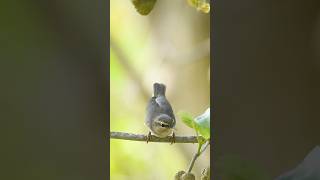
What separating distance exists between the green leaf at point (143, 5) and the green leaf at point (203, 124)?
1.51ft

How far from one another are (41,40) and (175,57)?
1.81ft

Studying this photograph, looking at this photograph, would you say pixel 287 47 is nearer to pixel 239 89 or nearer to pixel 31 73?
pixel 239 89

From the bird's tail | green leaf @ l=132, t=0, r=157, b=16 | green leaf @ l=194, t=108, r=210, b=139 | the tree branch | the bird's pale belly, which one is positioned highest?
green leaf @ l=132, t=0, r=157, b=16

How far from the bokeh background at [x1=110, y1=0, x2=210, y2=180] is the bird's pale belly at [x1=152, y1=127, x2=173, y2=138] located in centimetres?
5

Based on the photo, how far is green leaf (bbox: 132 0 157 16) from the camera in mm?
Answer: 1686

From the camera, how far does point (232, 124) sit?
1578 millimetres

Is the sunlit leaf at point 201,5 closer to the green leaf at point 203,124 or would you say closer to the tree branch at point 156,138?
the green leaf at point 203,124

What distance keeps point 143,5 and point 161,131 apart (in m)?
0.49

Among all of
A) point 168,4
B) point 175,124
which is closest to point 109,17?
point 168,4

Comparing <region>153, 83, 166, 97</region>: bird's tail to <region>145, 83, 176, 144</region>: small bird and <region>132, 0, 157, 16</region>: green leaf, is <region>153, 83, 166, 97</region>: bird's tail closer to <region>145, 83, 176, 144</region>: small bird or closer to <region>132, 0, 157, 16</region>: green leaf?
<region>145, 83, 176, 144</region>: small bird

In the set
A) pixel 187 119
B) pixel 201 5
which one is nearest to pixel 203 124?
pixel 187 119

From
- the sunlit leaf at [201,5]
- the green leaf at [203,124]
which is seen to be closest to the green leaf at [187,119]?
the green leaf at [203,124]

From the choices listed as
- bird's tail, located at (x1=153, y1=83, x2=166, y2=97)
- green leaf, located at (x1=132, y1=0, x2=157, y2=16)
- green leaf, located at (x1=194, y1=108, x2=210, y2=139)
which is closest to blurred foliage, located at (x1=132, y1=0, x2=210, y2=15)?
green leaf, located at (x1=132, y1=0, x2=157, y2=16)

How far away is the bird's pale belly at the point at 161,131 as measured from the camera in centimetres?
166
